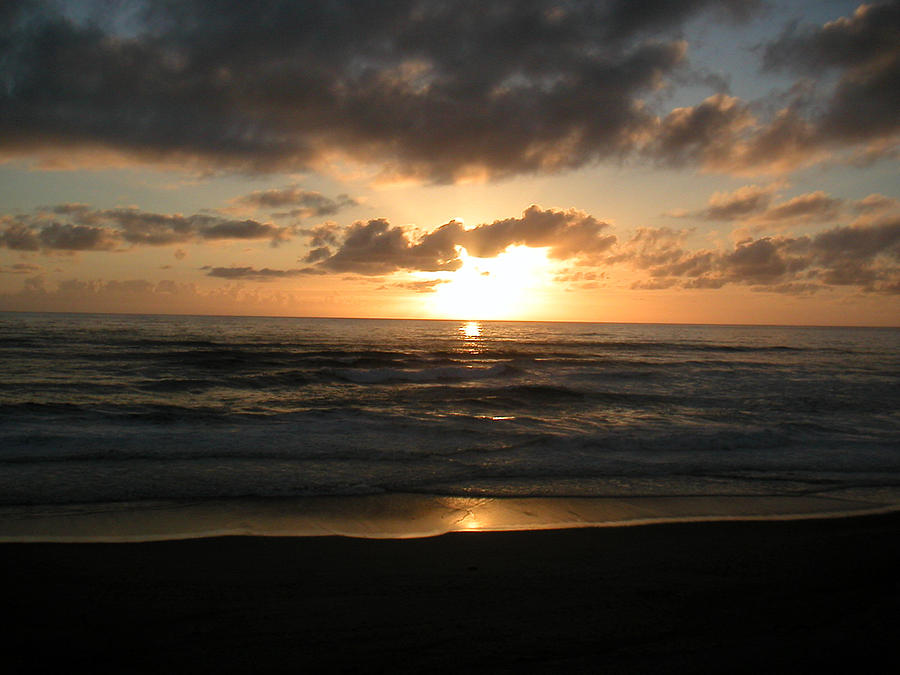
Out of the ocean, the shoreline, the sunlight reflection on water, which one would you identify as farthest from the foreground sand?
the sunlight reflection on water

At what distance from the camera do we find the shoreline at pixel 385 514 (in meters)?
6.10

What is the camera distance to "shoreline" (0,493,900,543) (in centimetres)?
610

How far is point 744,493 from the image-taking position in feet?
27.3

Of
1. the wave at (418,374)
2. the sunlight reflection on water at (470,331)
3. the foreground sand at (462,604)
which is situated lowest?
the wave at (418,374)

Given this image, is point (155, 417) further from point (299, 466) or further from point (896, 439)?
point (896, 439)

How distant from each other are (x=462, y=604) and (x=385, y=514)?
2.73 m

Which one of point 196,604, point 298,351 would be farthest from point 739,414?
point 298,351

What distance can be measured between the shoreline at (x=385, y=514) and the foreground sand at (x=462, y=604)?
404 mm

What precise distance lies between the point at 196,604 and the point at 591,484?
20.1 ft

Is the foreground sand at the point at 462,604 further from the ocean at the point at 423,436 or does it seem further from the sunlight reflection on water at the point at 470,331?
the sunlight reflection on water at the point at 470,331

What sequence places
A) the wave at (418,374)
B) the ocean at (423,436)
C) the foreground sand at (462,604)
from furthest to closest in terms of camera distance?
the wave at (418,374), the ocean at (423,436), the foreground sand at (462,604)

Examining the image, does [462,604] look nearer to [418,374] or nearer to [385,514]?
[385,514]

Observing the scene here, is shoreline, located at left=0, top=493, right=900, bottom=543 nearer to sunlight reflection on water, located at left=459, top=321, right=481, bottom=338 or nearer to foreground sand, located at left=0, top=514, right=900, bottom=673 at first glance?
foreground sand, located at left=0, top=514, right=900, bottom=673

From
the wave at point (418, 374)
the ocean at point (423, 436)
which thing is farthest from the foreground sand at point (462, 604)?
the wave at point (418, 374)
